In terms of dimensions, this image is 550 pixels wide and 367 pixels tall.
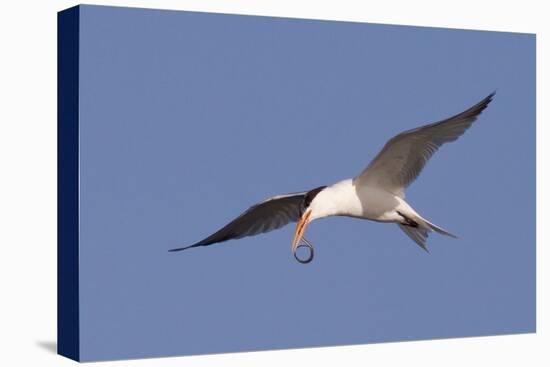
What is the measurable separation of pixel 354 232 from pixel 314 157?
0.66 m

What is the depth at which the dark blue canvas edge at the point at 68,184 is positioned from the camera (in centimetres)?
1012

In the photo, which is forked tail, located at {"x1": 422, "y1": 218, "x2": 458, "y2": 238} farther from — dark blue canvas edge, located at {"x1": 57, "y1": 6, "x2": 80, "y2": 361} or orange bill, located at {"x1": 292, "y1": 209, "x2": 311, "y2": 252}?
dark blue canvas edge, located at {"x1": 57, "y1": 6, "x2": 80, "y2": 361}

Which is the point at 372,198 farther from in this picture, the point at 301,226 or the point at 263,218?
the point at 263,218

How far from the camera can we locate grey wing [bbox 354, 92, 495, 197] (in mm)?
10547

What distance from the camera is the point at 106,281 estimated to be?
1013 cm

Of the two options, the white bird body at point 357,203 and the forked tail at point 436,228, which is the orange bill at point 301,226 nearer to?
the white bird body at point 357,203

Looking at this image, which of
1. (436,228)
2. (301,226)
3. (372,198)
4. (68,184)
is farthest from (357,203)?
(68,184)

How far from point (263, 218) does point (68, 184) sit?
1475 millimetres

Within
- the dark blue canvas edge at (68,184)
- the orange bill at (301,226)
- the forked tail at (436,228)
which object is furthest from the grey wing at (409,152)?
the dark blue canvas edge at (68,184)

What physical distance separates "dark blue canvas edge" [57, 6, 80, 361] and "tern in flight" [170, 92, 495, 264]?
84cm

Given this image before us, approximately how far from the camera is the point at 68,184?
33.7ft

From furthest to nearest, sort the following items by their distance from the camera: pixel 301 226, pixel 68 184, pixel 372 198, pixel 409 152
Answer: pixel 372 198, pixel 409 152, pixel 301 226, pixel 68 184

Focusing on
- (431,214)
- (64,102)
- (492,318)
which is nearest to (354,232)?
(431,214)

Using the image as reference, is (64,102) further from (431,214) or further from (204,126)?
(431,214)
